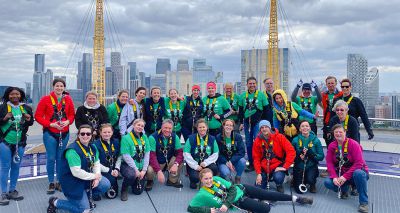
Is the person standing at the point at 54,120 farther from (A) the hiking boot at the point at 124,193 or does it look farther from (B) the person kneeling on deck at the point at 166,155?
(B) the person kneeling on deck at the point at 166,155

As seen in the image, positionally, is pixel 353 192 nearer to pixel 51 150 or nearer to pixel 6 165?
pixel 51 150

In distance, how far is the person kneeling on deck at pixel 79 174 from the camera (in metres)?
3.85

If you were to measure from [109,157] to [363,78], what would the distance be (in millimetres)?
52246

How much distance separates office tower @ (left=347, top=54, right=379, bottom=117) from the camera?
43050 millimetres

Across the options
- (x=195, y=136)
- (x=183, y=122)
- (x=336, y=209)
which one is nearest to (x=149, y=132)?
(x=183, y=122)

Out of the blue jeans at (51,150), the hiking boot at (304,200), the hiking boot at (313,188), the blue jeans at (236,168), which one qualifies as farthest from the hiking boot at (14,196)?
the hiking boot at (313,188)

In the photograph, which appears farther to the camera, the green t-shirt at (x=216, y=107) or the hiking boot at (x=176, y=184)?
the green t-shirt at (x=216, y=107)

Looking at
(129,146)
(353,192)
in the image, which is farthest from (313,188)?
(129,146)

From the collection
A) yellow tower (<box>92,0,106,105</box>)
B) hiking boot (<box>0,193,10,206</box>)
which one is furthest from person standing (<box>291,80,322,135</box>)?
yellow tower (<box>92,0,106,105</box>)

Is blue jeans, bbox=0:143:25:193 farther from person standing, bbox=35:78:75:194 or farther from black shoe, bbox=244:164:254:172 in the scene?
black shoe, bbox=244:164:254:172

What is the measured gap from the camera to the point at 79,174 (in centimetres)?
385

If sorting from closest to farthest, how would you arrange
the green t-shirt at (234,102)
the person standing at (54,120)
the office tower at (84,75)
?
the person standing at (54,120), the green t-shirt at (234,102), the office tower at (84,75)

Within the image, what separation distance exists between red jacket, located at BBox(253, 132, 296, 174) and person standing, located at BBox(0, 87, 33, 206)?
3161mm

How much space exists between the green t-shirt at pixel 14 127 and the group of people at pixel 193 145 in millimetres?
12
